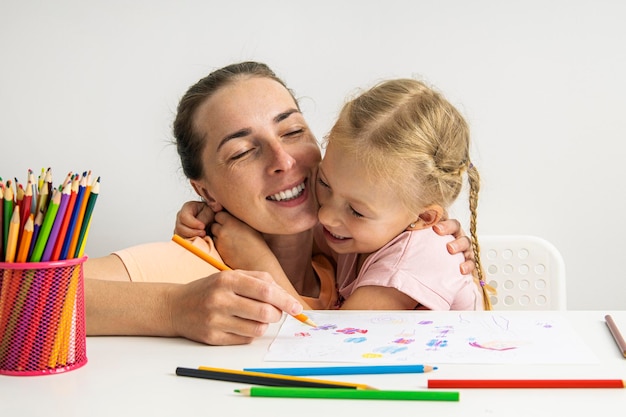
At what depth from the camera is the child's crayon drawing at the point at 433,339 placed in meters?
0.97

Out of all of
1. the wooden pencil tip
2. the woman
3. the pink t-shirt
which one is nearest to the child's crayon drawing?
the wooden pencil tip

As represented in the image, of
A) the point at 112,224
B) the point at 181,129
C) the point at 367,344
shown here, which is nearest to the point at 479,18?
the point at 181,129

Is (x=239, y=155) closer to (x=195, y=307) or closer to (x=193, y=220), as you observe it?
(x=193, y=220)

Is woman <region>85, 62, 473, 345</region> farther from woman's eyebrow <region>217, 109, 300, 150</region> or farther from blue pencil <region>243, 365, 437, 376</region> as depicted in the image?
blue pencil <region>243, 365, 437, 376</region>

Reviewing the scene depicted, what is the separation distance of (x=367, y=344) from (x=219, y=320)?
0.66ft

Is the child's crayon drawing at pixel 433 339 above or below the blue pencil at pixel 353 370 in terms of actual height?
below

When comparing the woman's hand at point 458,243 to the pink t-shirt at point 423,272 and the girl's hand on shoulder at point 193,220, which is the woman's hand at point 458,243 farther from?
the girl's hand on shoulder at point 193,220

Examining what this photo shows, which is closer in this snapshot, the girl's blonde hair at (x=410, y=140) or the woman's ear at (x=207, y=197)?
the girl's blonde hair at (x=410, y=140)

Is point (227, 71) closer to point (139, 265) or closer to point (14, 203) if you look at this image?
point (139, 265)

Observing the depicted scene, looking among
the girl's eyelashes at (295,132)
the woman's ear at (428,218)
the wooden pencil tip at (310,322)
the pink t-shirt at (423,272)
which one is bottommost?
the pink t-shirt at (423,272)

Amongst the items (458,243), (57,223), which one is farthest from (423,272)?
(57,223)

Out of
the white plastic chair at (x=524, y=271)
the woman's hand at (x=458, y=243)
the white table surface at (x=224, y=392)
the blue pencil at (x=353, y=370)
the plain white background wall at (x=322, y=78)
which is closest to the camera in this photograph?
the white table surface at (x=224, y=392)

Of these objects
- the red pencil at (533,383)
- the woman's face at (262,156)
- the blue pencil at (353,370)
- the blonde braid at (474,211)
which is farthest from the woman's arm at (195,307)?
the blonde braid at (474,211)

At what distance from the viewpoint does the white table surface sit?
804mm
